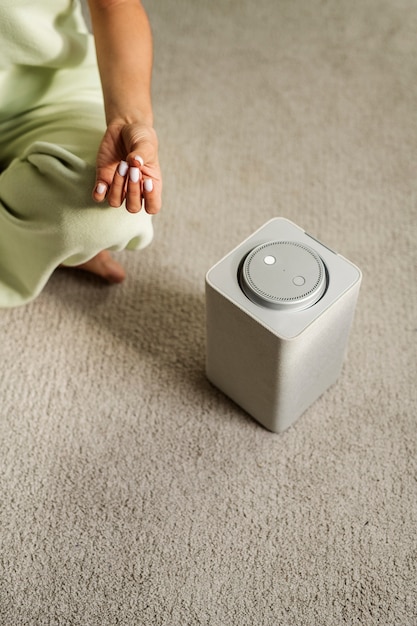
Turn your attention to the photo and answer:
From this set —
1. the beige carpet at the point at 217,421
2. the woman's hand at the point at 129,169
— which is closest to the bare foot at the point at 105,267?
the beige carpet at the point at 217,421

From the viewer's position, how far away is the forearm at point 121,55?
3.05 feet

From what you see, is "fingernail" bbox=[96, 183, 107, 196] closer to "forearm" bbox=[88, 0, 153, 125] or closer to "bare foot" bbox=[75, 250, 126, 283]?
"forearm" bbox=[88, 0, 153, 125]

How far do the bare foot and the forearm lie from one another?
0.26 metres

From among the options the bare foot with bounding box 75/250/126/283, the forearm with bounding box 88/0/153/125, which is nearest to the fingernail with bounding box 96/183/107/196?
the forearm with bounding box 88/0/153/125

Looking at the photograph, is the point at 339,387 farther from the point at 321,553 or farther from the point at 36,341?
the point at 36,341

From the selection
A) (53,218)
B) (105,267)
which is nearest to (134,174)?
(53,218)

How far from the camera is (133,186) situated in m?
0.82

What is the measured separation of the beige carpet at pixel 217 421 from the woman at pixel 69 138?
0.50 feet

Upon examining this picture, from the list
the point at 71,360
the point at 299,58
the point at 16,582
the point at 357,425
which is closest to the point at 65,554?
the point at 16,582

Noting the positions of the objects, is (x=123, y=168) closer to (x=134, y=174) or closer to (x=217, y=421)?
(x=134, y=174)

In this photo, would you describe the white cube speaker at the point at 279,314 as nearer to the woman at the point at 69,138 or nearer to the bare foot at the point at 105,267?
the woman at the point at 69,138

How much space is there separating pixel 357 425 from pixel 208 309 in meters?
0.28

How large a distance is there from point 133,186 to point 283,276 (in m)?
0.21

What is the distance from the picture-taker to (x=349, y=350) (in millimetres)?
1063
